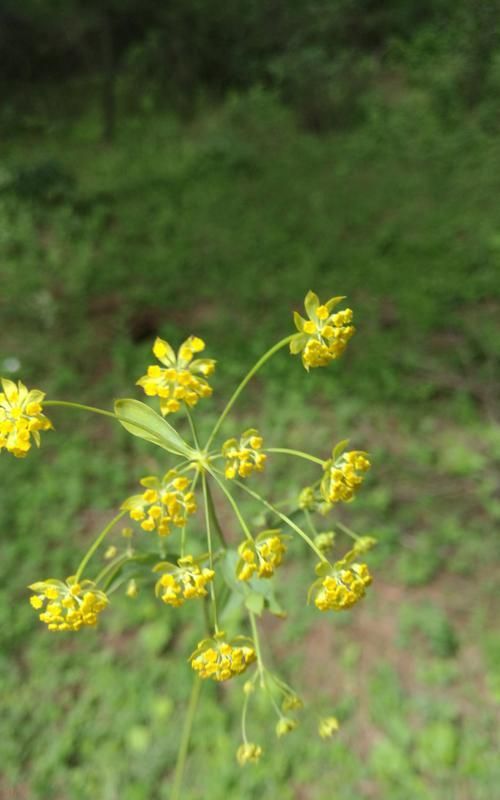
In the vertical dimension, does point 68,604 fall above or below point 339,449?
below

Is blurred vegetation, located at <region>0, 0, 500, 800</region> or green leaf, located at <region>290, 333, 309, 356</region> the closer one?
green leaf, located at <region>290, 333, 309, 356</region>

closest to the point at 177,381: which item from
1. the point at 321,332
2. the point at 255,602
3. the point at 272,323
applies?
the point at 321,332

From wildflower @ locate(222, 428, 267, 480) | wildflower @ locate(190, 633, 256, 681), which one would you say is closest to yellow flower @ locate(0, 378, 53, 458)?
wildflower @ locate(222, 428, 267, 480)

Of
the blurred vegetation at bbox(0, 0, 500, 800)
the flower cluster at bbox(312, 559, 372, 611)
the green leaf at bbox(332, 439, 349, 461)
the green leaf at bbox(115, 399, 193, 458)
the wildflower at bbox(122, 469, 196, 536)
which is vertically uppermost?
the blurred vegetation at bbox(0, 0, 500, 800)

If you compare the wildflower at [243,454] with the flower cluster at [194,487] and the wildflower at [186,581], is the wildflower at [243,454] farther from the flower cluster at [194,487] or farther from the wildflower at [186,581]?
the wildflower at [186,581]

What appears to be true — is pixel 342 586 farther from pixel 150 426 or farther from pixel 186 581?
pixel 150 426

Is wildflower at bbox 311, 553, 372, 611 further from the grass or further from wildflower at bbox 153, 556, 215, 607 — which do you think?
the grass

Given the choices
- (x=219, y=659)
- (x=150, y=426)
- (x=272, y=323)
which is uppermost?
(x=272, y=323)
